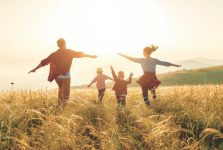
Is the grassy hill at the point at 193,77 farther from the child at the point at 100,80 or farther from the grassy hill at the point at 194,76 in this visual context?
the child at the point at 100,80

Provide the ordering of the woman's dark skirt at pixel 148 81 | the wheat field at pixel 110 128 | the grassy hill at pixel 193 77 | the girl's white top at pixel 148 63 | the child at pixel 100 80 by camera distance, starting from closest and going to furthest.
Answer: the wheat field at pixel 110 128 → the woman's dark skirt at pixel 148 81 → the girl's white top at pixel 148 63 → the child at pixel 100 80 → the grassy hill at pixel 193 77

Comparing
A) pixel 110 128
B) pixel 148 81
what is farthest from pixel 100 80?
pixel 110 128

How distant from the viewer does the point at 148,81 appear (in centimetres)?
1169

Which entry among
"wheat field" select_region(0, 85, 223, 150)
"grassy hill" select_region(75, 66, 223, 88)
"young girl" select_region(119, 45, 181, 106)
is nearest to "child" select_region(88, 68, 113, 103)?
"young girl" select_region(119, 45, 181, 106)

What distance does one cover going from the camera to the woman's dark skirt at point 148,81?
11664 millimetres

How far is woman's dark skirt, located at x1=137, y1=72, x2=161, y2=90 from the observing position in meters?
11.7

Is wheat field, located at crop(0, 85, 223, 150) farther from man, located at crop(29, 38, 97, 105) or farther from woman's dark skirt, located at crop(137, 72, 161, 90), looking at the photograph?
woman's dark skirt, located at crop(137, 72, 161, 90)

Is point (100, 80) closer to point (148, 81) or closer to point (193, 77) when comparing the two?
point (148, 81)

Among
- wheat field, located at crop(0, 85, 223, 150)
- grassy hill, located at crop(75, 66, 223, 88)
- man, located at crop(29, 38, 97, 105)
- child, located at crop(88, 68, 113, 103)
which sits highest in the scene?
man, located at crop(29, 38, 97, 105)

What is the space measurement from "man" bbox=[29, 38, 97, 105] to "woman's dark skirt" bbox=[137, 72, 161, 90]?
1.84 m

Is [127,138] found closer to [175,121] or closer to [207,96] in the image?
[175,121]

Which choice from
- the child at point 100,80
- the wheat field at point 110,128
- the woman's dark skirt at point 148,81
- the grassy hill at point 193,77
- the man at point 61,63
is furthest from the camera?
the grassy hill at point 193,77

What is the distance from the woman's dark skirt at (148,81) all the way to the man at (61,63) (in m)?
1.84

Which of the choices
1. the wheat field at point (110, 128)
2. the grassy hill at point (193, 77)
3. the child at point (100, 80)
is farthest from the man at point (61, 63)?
the grassy hill at point (193, 77)
